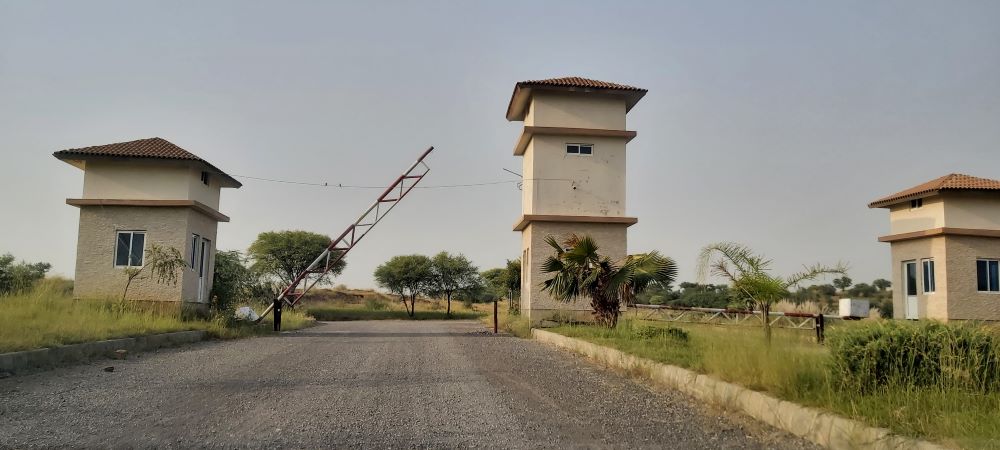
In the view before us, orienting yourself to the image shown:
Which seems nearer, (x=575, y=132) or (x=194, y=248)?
(x=194, y=248)

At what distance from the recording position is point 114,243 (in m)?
21.8

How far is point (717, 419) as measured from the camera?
7320mm

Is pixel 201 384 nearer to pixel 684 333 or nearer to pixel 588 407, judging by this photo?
pixel 588 407

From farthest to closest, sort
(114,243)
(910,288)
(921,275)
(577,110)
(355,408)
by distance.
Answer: (910,288) < (921,275) < (577,110) < (114,243) < (355,408)

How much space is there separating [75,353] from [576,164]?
1646cm

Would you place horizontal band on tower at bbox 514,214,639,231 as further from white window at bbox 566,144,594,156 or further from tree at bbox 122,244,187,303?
tree at bbox 122,244,187,303

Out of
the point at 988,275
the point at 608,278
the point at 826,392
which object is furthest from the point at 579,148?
the point at 826,392

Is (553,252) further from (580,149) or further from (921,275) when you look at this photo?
(921,275)

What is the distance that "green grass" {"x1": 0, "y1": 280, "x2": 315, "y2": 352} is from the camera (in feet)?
40.8

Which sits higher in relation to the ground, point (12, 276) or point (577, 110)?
point (577, 110)

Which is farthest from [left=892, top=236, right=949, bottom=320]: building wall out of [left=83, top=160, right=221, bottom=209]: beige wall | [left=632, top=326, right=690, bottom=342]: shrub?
[left=83, top=160, right=221, bottom=209]: beige wall

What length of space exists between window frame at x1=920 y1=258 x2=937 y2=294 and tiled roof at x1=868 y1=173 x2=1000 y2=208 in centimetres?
252

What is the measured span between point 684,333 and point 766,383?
7079mm

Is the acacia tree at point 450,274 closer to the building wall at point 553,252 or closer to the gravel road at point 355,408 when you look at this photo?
the building wall at point 553,252
